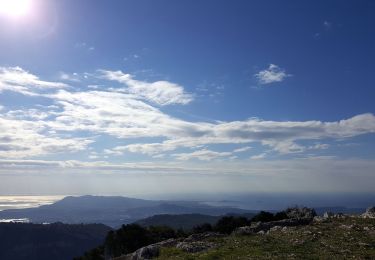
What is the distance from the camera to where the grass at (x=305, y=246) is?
28.9 m

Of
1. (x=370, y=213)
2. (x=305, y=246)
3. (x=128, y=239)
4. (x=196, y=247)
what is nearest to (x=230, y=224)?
(x=128, y=239)

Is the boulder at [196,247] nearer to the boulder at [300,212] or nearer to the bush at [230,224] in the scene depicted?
the boulder at [300,212]

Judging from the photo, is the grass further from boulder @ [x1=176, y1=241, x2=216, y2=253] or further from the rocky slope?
boulder @ [x1=176, y1=241, x2=216, y2=253]

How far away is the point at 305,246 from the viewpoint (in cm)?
3294

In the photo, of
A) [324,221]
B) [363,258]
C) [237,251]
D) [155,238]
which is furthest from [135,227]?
[363,258]

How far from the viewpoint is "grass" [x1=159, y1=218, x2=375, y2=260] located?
1140 inches

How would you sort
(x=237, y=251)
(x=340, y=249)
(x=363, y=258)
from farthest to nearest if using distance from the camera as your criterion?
1. (x=237, y=251)
2. (x=340, y=249)
3. (x=363, y=258)

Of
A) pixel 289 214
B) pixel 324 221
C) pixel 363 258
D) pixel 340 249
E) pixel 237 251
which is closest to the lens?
pixel 363 258

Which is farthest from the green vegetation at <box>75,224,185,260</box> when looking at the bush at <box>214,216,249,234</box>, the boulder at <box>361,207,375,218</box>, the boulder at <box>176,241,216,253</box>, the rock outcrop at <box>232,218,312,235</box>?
the boulder at <box>176,241,216,253</box>

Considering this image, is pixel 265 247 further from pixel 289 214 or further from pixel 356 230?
pixel 289 214

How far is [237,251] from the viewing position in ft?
109

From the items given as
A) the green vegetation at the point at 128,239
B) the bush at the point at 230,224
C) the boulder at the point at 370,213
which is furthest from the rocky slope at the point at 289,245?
the green vegetation at the point at 128,239

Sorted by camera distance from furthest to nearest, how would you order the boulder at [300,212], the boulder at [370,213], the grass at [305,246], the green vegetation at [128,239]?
the green vegetation at [128,239] < the boulder at [300,212] < the boulder at [370,213] < the grass at [305,246]

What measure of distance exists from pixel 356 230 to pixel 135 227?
64.5m
